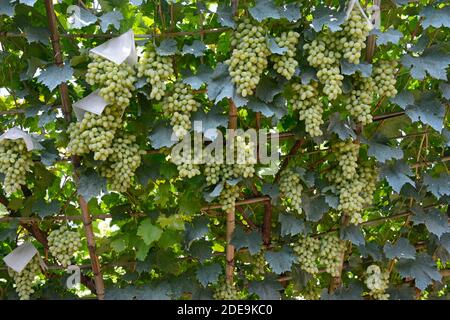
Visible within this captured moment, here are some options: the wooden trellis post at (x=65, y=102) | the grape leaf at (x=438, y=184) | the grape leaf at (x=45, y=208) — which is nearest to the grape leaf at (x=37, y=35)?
the wooden trellis post at (x=65, y=102)

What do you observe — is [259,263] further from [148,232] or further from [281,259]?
[148,232]

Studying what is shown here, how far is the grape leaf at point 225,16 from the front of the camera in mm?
2311

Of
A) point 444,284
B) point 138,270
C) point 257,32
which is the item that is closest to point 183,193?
point 138,270

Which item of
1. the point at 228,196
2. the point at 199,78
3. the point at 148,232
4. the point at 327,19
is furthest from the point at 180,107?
the point at 327,19

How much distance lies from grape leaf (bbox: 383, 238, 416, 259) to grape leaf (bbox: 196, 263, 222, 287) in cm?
78

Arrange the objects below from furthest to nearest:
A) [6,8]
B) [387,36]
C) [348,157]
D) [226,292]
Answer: [226,292] → [348,157] → [387,36] → [6,8]

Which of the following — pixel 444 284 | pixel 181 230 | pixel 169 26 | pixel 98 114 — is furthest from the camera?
pixel 444 284

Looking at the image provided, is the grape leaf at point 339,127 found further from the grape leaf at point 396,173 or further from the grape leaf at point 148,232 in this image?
the grape leaf at point 148,232

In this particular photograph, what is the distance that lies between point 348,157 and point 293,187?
269mm

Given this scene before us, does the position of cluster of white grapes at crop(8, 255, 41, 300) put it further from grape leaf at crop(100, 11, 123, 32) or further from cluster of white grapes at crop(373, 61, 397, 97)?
cluster of white grapes at crop(373, 61, 397, 97)

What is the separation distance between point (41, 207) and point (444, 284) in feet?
6.85

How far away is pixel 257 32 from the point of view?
7.50 feet

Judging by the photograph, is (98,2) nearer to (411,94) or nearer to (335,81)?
(335,81)

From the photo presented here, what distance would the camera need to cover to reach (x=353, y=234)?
2.71 meters
